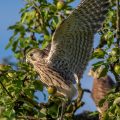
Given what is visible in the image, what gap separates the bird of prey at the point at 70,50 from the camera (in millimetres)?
7730

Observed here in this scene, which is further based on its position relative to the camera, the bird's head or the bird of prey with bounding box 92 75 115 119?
the bird of prey with bounding box 92 75 115 119

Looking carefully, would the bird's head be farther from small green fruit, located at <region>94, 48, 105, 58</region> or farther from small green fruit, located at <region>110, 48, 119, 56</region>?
small green fruit, located at <region>110, 48, 119, 56</region>

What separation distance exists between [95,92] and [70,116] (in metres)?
0.65

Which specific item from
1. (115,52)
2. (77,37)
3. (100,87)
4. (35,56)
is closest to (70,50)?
(77,37)

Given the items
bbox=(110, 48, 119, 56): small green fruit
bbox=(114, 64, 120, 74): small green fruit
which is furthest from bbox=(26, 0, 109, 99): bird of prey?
bbox=(114, 64, 120, 74): small green fruit

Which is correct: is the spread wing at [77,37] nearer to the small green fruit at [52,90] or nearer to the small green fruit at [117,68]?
the small green fruit at [52,90]

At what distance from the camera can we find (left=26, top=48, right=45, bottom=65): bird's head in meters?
8.46

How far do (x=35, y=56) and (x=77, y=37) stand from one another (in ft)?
2.28

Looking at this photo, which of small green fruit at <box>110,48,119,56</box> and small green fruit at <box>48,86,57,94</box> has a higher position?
small green fruit at <box>110,48,119,56</box>

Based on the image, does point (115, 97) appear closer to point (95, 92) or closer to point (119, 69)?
point (119, 69)

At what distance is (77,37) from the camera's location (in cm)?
806

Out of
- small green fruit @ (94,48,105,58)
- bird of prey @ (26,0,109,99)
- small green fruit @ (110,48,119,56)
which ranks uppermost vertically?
bird of prey @ (26,0,109,99)

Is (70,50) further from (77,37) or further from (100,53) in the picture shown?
(100,53)

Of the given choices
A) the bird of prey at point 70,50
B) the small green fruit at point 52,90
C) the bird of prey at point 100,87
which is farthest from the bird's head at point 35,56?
the bird of prey at point 100,87
